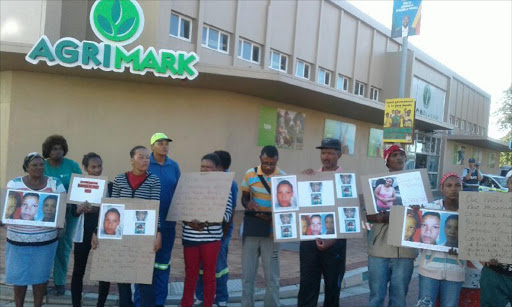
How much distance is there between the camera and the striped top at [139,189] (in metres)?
4.81

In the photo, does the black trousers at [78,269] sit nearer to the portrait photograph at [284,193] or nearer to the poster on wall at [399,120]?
the portrait photograph at [284,193]

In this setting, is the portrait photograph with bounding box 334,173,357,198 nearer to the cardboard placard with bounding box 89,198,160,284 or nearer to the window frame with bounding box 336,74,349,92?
the cardboard placard with bounding box 89,198,160,284

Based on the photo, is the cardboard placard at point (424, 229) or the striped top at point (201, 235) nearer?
the cardboard placard at point (424, 229)

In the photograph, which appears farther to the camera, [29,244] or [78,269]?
[78,269]

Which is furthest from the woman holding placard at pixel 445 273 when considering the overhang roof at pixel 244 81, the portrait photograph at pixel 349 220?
the overhang roof at pixel 244 81

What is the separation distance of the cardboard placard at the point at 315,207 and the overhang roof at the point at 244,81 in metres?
7.08

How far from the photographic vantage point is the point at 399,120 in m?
10.9

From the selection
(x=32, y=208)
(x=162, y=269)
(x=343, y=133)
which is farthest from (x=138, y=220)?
(x=343, y=133)

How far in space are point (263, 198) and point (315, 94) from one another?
9303 mm

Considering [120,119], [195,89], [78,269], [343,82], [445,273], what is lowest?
[78,269]

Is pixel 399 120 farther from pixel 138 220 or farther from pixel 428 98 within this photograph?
pixel 428 98

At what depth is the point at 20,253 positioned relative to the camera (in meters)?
4.77

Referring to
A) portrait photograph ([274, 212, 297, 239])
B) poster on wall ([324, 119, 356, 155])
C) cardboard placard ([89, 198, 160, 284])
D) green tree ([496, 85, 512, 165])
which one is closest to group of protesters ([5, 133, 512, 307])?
cardboard placard ([89, 198, 160, 284])

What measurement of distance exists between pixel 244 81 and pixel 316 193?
7.90 m
